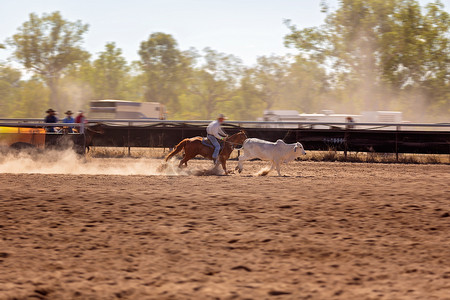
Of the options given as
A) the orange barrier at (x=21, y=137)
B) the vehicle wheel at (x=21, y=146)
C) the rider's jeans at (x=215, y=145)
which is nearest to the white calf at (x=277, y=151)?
Result: the rider's jeans at (x=215, y=145)

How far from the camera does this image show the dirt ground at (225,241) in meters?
5.79

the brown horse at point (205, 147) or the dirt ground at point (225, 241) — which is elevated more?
the brown horse at point (205, 147)

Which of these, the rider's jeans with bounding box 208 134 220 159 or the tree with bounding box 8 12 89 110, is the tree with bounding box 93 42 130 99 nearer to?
the tree with bounding box 8 12 89 110

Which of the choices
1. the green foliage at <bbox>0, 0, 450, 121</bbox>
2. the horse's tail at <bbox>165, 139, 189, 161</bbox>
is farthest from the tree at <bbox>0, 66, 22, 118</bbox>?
the horse's tail at <bbox>165, 139, 189, 161</bbox>

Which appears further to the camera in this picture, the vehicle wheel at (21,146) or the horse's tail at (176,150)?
the vehicle wheel at (21,146)

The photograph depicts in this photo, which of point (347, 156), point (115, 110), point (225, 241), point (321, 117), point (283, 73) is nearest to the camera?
point (225, 241)

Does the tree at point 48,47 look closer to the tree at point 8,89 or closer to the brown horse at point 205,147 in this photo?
the tree at point 8,89

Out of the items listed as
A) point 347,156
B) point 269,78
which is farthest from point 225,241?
point 269,78

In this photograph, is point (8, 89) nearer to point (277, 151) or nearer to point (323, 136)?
point (323, 136)

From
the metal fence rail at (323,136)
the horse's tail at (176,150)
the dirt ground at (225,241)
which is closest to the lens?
the dirt ground at (225,241)

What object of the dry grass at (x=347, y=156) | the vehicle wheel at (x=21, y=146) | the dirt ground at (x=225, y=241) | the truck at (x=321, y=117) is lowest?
the dirt ground at (x=225, y=241)

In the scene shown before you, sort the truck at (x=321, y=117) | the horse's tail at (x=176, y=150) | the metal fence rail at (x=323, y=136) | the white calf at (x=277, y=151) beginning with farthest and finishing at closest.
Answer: the truck at (x=321, y=117)
the metal fence rail at (x=323, y=136)
the horse's tail at (x=176, y=150)
the white calf at (x=277, y=151)

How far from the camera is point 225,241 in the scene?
7.42 m

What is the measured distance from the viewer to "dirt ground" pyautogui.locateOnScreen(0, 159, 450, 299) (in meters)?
5.79
